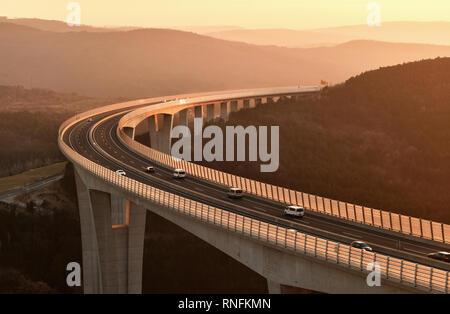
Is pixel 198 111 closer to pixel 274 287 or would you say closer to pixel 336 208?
pixel 336 208

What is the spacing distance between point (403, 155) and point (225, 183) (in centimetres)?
5999

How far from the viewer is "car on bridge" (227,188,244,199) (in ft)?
174

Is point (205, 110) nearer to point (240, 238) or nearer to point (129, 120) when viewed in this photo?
point (129, 120)

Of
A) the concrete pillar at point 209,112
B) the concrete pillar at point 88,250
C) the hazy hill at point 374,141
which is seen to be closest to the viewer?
the concrete pillar at point 88,250

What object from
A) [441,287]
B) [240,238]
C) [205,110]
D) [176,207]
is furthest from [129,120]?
[441,287]

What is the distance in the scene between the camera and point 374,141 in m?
119

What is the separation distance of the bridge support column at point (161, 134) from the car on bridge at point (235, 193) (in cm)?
6295

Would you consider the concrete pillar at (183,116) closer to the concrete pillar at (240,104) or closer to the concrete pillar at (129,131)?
the concrete pillar at (129,131)

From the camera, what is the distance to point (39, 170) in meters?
124

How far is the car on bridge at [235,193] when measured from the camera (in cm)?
5312

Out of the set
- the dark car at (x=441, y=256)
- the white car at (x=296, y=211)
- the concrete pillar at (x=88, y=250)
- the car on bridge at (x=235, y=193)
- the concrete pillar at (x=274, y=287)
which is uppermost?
the dark car at (x=441, y=256)

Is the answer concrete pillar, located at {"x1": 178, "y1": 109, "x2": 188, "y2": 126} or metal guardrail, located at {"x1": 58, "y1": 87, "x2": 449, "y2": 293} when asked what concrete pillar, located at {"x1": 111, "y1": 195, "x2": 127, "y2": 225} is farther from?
concrete pillar, located at {"x1": 178, "y1": 109, "x2": 188, "y2": 126}

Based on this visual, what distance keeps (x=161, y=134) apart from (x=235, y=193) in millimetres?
67918

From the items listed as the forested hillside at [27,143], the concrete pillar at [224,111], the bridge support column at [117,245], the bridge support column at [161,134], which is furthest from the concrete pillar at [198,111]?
the bridge support column at [117,245]
